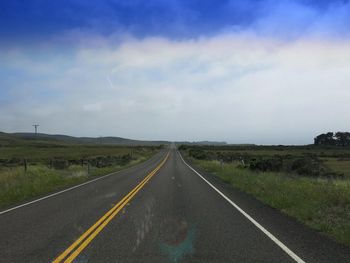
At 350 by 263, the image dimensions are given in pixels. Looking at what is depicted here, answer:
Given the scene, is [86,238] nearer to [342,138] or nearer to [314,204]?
[314,204]

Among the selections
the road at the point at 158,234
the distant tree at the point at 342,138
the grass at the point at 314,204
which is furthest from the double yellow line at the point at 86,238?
the distant tree at the point at 342,138

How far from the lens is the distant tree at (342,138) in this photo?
191125 millimetres

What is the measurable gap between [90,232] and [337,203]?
25.2 ft

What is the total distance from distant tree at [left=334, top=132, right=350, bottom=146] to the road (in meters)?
192

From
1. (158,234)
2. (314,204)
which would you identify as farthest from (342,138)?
(158,234)

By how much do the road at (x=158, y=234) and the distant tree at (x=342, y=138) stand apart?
19177 centimetres

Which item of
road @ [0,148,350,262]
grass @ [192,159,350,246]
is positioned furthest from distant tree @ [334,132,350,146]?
road @ [0,148,350,262]

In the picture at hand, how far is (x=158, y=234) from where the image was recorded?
885 centimetres

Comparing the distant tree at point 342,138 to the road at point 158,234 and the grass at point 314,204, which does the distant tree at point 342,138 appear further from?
the road at point 158,234

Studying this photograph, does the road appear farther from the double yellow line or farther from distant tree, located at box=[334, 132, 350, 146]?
distant tree, located at box=[334, 132, 350, 146]

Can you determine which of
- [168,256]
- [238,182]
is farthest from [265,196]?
[168,256]

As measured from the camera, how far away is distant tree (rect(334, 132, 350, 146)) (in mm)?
191125

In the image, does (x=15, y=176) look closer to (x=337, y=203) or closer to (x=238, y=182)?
(x=238, y=182)

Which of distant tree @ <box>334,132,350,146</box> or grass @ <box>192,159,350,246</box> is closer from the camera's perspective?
grass @ <box>192,159,350,246</box>
